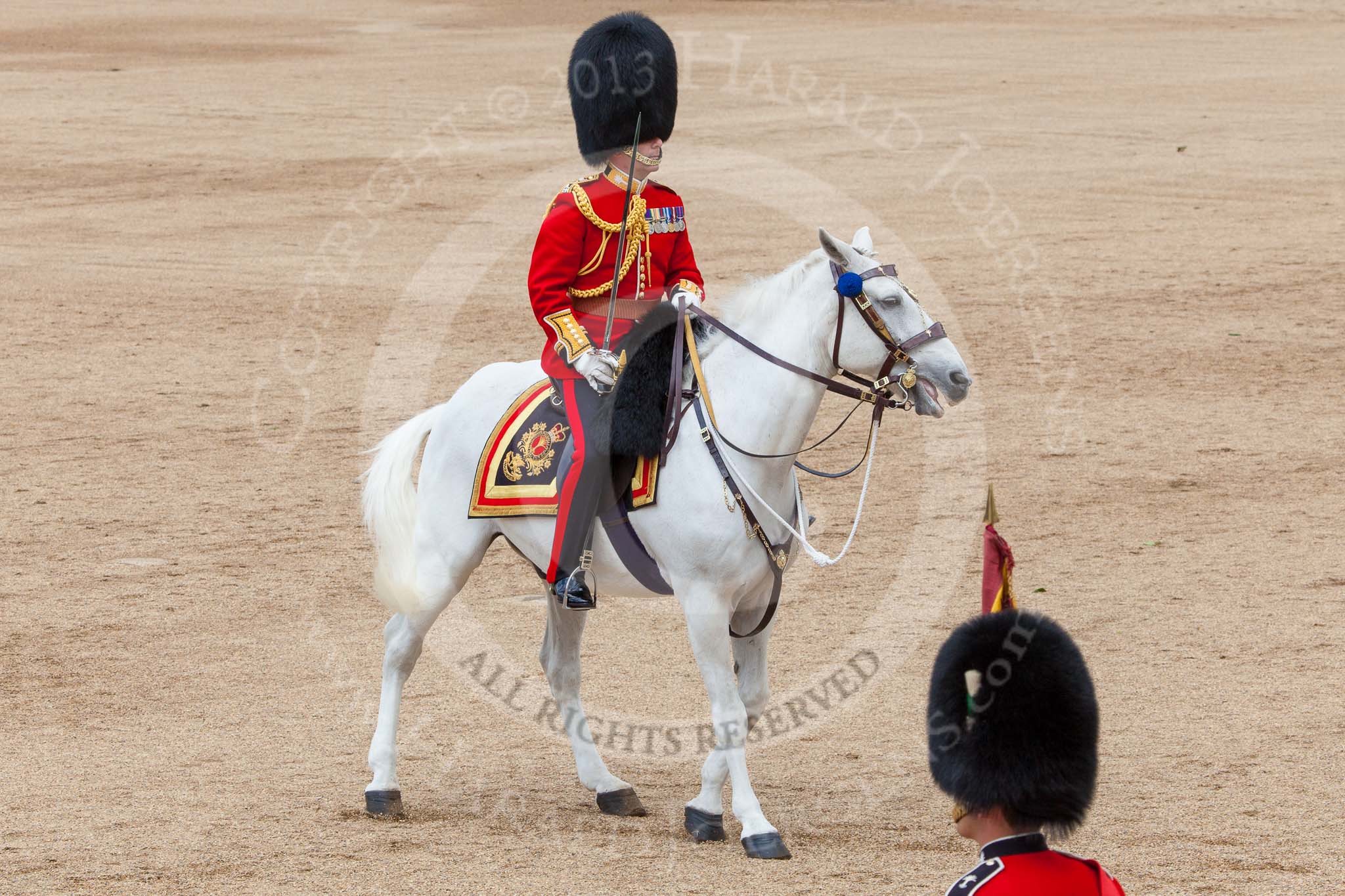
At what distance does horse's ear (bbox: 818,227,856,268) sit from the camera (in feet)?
17.7

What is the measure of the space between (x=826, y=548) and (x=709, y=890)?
3972 mm

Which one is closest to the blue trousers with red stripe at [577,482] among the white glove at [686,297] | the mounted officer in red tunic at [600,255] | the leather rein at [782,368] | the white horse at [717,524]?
the mounted officer in red tunic at [600,255]

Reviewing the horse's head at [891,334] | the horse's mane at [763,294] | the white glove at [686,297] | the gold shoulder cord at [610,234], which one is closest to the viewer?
the horse's head at [891,334]

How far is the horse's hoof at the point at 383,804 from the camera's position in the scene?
619cm

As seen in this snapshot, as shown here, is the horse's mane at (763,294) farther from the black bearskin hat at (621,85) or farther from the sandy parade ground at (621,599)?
the sandy parade ground at (621,599)

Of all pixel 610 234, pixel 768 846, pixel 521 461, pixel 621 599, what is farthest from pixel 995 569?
pixel 621 599

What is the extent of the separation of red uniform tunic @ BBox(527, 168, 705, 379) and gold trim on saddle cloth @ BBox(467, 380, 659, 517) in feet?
0.68

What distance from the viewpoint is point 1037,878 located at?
3.16 metres

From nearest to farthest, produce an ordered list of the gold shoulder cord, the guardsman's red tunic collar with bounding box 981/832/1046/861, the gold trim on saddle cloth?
the guardsman's red tunic collar with bounding box 981/832/1046/861
the gold shoulder cord
the gold trim on saddle cloth

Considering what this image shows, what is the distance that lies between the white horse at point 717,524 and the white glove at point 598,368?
31 cm

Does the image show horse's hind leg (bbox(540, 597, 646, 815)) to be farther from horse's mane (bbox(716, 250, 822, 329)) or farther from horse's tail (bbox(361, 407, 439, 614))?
horse's mane (bbox(716, 250, 822, 329))

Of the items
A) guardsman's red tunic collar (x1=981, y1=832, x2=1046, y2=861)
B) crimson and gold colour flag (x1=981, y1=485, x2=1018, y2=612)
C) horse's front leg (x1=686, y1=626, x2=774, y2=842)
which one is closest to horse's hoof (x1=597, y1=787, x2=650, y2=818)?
horse's front leg (x1=686, y1=626, x2=774, y2=842)

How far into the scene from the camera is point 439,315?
48.4 feet

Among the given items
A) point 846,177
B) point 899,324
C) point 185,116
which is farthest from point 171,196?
point 899,324
